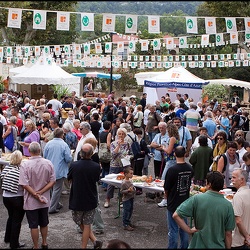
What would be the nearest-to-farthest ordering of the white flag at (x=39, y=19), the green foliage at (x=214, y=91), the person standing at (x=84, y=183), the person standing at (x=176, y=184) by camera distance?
the person standing at (x=176, y=184) < the person standing at (x=84, y=183) < the white flag at (x=39, y=19) < the green foliage at (x=214, y=91)

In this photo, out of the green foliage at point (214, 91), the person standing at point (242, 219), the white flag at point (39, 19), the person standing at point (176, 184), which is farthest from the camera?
the green foliage at point (214, 91)

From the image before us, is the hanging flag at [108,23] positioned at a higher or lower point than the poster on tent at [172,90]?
higher

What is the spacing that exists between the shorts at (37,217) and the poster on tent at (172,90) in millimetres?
15340

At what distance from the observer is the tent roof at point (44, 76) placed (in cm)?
2139

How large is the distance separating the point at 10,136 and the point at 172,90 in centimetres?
1339

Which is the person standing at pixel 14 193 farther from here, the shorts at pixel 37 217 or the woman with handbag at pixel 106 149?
the woman with handbag at pixel 106 149

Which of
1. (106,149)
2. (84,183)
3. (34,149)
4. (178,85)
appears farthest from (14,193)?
(178,85)

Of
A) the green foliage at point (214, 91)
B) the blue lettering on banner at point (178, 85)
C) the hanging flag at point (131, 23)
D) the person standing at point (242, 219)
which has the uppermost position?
the hanging flag at point (131, 23)

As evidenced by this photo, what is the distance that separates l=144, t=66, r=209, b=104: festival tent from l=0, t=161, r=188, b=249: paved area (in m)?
12.7

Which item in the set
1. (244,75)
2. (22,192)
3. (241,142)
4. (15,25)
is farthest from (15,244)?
(244,75)

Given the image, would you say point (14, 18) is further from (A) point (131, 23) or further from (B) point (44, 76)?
(B) point (44, 76)

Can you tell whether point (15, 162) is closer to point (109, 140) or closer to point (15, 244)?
point (15, 244)

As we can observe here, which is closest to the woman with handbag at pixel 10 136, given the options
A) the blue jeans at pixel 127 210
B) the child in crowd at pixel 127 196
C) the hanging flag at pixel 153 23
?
the child in crowd at pixel 127 196

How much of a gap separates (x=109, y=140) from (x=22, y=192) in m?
3.23
